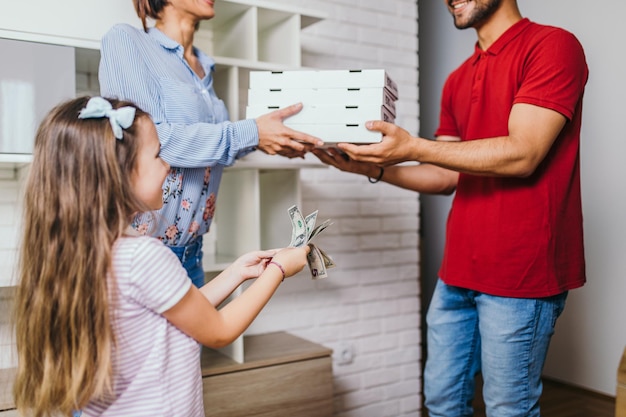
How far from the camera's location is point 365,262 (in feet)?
9.19

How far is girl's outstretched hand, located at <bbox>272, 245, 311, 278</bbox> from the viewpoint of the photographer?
136 cm

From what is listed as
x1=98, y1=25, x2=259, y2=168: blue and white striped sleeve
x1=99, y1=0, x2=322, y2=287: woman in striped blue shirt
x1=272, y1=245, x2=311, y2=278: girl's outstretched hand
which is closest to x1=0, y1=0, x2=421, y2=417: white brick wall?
x1=99, y1=0, x2=322, y2=287: woman in striped blue shirt

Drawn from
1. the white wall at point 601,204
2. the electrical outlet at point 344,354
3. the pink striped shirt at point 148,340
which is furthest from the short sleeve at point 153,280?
the white wall at point 601,204

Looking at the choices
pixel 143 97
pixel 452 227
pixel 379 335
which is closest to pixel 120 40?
pixel 143 97

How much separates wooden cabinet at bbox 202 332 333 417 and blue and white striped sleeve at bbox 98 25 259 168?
0.76m

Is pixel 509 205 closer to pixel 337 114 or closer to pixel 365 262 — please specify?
pixel 337 114

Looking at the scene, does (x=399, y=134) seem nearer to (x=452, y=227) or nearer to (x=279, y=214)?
(x=452, y=227)

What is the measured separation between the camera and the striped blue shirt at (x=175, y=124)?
161 centimetres

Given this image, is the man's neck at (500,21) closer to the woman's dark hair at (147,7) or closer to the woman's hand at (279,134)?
the woman's hand at (279,134)

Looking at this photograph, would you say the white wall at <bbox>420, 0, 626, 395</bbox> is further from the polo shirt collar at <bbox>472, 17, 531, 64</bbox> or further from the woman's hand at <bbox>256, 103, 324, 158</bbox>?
the woman's hand at <bbox>256, 103, 324, 158</bbox>

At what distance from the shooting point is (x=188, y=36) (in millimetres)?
1863

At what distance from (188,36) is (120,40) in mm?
280

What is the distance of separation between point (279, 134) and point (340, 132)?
0.17 m

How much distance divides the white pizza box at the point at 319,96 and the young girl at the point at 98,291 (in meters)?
0.60
